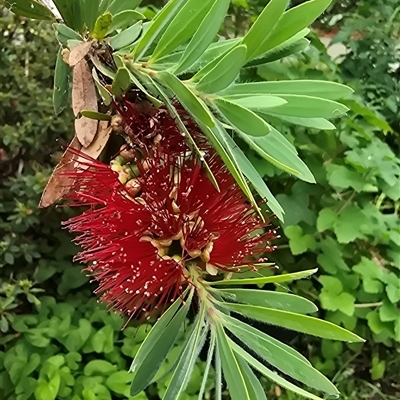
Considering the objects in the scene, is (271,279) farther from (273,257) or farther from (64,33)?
(273,257)

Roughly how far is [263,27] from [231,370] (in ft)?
0.63

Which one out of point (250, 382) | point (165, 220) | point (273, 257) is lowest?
point (273, 257)

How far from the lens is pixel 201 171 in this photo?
336mm

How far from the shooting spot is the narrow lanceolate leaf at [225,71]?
10.6 inches

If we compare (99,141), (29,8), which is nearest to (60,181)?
(99,141)

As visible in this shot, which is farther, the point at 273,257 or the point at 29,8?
the point at 273,257

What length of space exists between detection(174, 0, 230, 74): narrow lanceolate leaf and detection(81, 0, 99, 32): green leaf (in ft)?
0.28

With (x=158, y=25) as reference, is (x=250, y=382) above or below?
below

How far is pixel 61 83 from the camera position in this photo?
1.34 feet

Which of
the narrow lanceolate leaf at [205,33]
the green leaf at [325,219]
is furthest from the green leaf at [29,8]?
the green leaf at [325,219]

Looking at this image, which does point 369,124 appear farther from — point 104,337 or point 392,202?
point 104,337

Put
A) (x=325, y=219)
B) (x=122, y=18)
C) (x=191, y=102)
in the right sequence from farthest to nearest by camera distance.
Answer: (x=325, y=219) < (x=122, y=18) < (x=191, y=102)

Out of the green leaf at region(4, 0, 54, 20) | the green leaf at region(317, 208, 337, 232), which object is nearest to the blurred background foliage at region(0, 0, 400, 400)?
the green leaf at region(317, 208, 337, 232)

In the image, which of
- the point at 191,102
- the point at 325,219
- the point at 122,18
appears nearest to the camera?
the point at 191,102
